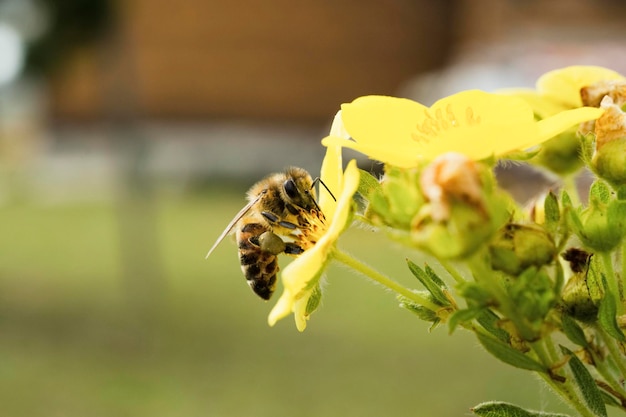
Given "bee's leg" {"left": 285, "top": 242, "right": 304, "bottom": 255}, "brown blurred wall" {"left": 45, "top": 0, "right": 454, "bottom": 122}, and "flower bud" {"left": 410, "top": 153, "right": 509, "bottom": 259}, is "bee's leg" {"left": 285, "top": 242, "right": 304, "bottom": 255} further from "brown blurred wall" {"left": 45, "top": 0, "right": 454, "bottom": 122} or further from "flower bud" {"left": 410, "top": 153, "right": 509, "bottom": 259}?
"brown blurred wall" {"left": 45, "top": 0, "right": 454, "bottom": 122}

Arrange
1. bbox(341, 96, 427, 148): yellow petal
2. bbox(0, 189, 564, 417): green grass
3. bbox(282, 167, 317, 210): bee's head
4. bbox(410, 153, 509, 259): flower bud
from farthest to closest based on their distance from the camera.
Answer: bbox(0, 189, 564, 417): green grass → bbox(282, 167, 317, 210): bee's head → bbox(341, 96, 427, 148): yellow petal → bbox(410, 153, 509, 259): flower bud

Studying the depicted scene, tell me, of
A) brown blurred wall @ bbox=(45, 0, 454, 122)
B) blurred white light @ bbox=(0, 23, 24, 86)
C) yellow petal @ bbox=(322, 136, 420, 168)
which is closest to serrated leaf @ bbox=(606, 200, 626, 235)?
Answer: yellow petal @ bbox=(322, 136, 420, 168)

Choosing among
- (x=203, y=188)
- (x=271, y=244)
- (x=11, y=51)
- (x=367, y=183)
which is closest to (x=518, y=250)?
(x=367, y=183)

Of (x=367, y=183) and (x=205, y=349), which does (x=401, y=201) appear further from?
(x=205, y=349)

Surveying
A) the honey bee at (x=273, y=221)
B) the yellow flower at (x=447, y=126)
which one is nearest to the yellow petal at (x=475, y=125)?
the yellow flower at (x=447, y=126)

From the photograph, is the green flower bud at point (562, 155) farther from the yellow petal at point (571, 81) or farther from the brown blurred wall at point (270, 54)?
the brown blurred wall at point (270, 54)

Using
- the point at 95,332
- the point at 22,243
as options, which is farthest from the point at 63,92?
the point at 95,332
